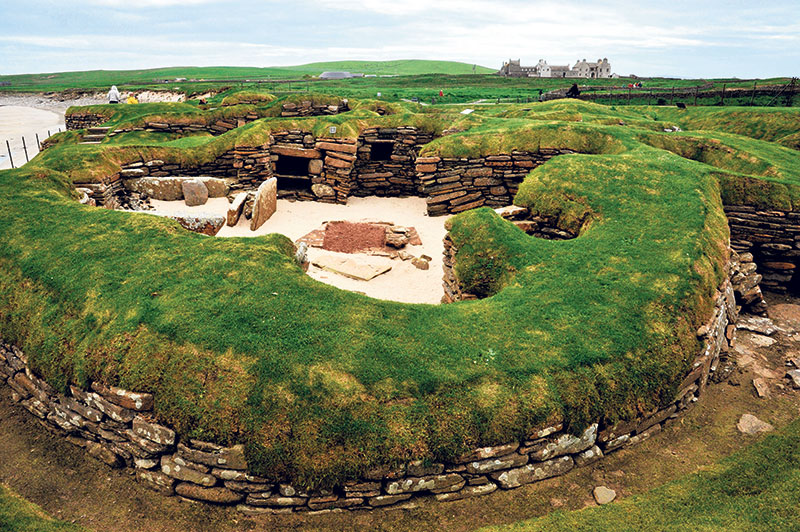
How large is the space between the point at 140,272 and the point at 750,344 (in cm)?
1298

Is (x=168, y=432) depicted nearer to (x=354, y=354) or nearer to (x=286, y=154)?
(x=354, y=354)

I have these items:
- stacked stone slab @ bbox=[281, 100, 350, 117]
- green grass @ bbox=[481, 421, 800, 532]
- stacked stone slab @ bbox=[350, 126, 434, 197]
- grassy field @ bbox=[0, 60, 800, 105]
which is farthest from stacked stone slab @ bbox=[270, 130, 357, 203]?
grassy field @ bbox=[0, 60, 800, 105]

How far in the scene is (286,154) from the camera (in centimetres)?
1989

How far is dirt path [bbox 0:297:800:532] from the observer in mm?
5352

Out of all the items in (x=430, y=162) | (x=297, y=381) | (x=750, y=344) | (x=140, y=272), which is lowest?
(x=750, y=344)

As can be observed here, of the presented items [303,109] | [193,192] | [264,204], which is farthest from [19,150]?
[264,204]

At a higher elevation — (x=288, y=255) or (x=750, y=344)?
(x=288, y=255)

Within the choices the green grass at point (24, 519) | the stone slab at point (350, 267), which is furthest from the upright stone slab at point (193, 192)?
the green grass at point (24, 519)

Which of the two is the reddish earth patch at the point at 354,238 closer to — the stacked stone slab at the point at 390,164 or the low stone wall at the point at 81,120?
the stacked stone slab at the point at 390,164

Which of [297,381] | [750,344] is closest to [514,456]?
[297,381]

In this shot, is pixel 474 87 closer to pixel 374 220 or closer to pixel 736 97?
pixel 736 97

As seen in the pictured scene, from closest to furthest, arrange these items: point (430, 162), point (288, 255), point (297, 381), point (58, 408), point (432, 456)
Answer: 1. point (432, 456)
2. point (297, 381)
3. point (58, 408)
4. point (288, 255)
5. point (430, 162)

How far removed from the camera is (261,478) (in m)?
5.34

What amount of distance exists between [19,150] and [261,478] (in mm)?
42590
